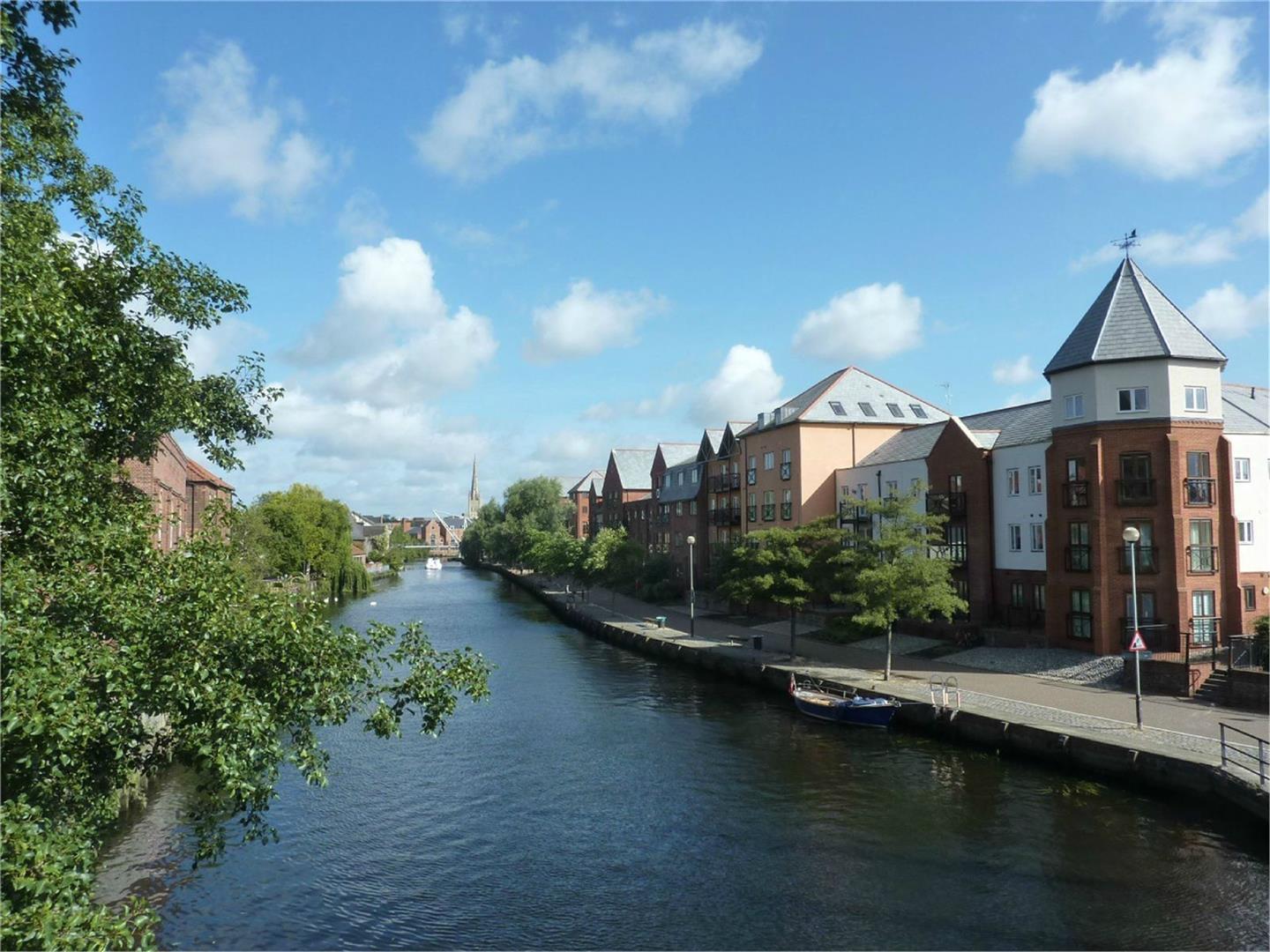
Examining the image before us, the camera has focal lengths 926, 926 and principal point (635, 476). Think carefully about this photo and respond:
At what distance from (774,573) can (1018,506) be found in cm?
1074

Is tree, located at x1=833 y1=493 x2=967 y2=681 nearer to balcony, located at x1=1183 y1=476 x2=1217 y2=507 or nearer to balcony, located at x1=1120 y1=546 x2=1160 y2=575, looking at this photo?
balcony, located at x1=1120 y1=546 x2=1160 y2=575

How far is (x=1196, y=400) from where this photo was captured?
3331 cm

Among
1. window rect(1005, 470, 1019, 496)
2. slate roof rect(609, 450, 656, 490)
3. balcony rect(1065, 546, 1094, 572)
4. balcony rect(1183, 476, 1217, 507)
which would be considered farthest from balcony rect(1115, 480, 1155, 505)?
slate roof rect(609, 450, 656, 490)

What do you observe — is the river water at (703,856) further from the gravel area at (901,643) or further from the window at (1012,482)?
the window at (1012,482)

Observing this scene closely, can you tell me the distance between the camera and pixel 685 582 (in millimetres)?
73750

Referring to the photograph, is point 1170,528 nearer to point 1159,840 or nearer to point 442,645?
point 1159,840

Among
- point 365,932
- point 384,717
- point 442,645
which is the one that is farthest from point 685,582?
point 384,717

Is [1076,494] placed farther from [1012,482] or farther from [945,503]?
[945,503]

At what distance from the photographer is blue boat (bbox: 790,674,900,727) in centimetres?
2988

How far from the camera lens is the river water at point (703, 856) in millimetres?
15609

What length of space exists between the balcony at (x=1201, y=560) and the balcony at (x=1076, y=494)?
376 cm

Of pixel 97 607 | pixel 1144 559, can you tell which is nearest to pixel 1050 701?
pixel 1144 559

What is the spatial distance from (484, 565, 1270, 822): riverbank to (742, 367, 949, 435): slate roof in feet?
60.3

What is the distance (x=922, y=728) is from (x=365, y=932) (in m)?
19.0
